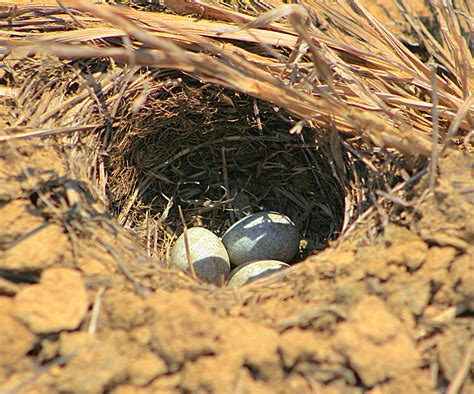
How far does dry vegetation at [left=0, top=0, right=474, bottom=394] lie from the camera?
186 cm

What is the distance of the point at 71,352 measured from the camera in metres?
1.84

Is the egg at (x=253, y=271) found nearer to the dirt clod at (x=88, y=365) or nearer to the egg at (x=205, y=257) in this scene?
the egg at (x=205, y=257)

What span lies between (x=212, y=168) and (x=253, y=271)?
87 centimetres

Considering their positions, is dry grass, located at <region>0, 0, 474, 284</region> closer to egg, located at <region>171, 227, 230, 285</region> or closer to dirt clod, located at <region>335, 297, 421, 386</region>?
egg, located at <region>171, 227, 230, 285</region>

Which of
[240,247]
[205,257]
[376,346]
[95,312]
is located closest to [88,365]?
[95,312]

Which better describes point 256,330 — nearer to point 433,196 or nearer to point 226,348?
point 226,348

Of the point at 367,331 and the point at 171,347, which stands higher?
the point at 367,331

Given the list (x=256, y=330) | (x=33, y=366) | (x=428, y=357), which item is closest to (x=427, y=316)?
(x=428, y=357)

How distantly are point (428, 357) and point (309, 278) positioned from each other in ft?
1.62

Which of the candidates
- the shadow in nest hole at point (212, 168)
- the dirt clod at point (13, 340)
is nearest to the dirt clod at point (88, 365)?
the dirt clod at point (13, 340)

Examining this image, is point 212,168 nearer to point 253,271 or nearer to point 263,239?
point 263,239

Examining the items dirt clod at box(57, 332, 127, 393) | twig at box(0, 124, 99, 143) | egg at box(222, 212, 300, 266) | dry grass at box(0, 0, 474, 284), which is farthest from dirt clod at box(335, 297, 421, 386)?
twig at box(0, 124, 99, 143)

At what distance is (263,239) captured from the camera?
3020 mm

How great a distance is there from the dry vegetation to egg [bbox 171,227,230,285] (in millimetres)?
153
